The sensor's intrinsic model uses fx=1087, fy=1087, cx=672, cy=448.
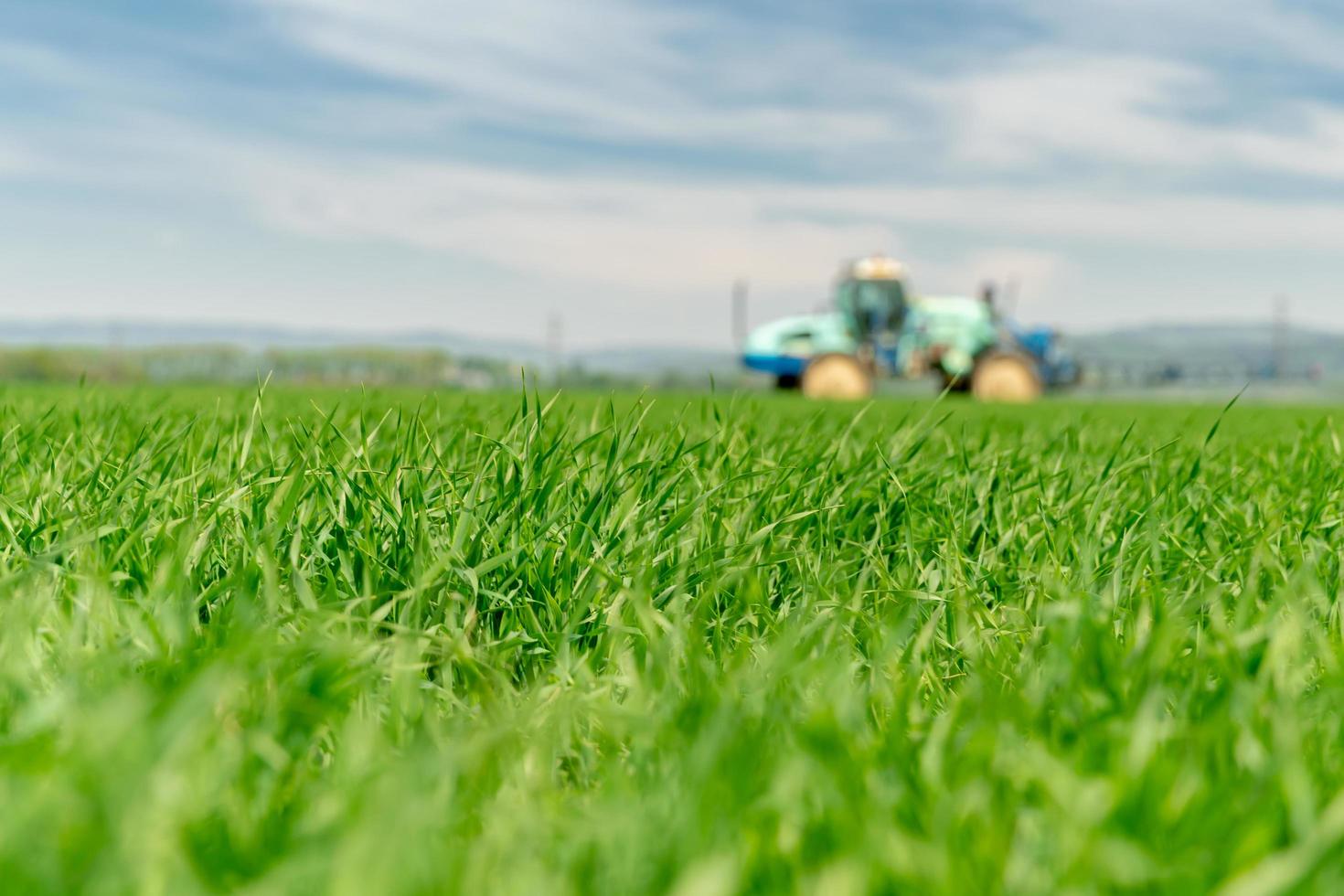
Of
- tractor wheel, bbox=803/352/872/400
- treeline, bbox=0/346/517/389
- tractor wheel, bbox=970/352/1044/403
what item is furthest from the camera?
treeline, bbox=0/346/517/389

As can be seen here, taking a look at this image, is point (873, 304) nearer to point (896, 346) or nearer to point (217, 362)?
point (896, 346)

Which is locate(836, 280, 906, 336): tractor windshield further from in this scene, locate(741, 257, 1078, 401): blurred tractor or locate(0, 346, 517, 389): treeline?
locate(0, 346, 517, 389): treeline

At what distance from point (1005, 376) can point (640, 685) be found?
2084cm

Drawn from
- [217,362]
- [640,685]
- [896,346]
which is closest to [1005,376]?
[896,346]

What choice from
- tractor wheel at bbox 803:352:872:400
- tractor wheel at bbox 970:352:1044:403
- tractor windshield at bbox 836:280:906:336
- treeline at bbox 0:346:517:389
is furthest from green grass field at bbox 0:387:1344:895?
treeline at bbox 0:346:517:389

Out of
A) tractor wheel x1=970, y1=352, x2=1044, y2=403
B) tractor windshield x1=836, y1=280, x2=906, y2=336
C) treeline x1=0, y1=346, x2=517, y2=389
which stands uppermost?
tractor windshield x1=836, y1=280, x2=906, y2=336

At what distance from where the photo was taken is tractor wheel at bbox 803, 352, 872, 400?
2023 centimetres

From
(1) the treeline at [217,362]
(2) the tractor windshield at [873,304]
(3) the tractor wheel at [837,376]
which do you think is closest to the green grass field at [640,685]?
(3) the tractor wheel at [837,376]

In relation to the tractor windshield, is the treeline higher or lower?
lower

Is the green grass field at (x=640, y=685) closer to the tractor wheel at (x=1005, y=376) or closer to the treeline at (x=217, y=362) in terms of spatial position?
the tractor wheel at (x=1005, y=376)

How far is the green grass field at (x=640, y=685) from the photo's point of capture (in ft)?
2.43

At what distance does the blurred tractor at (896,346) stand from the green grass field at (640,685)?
18.2 meters

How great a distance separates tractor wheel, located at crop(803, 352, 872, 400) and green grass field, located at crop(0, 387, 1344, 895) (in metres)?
18.1

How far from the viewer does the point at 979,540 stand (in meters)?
2.12
